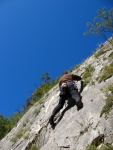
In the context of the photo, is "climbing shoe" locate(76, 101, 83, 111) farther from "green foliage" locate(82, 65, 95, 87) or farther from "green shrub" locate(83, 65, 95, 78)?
"green shrub" locate(83, 65, 95, 78)

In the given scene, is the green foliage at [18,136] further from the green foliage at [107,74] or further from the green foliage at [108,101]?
the green foliage at [108,101]

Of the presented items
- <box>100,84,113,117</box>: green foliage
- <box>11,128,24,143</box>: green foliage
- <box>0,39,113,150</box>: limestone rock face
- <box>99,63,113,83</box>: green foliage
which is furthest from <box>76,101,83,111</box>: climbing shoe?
<box>11,128,24,143</box>: green foliage

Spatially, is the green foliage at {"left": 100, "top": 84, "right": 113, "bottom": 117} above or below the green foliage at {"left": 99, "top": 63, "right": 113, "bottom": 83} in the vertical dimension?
below

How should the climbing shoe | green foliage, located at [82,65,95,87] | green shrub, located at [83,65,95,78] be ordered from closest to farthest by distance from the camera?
the climbing shoe < green foliage, located at [82,65,95,87] < green shrub, located at [83,65,95,78]

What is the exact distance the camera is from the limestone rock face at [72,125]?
1146 centimetres

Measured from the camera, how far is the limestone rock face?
1146 centimetres

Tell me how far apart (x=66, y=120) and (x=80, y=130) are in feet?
6.65

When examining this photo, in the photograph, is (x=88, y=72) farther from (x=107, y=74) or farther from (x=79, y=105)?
(x=79, y=105)

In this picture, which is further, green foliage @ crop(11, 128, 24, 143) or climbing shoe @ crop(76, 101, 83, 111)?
green foliage @ crop(11, 128, 24, 143)

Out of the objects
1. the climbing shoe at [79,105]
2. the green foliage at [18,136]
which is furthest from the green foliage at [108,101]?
the green foliage at [18,136]

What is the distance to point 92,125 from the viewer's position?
1181 cm

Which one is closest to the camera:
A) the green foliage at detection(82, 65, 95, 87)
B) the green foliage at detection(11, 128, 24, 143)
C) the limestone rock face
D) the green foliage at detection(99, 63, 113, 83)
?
the limestone rock face

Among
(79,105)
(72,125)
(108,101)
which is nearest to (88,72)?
(79,105)

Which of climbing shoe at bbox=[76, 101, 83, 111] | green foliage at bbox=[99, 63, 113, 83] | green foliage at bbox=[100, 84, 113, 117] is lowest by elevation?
green foliage at bbox=[100, 84, 113, 117]
